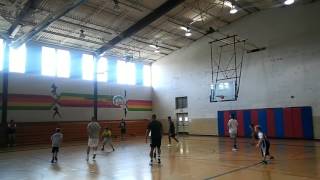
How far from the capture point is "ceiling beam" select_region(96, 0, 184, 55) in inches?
728

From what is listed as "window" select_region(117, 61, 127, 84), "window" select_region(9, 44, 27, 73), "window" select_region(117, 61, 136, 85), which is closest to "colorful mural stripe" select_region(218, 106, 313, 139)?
"window" select_region(117, 61, 136, 85)

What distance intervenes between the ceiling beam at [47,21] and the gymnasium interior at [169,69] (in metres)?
0.07

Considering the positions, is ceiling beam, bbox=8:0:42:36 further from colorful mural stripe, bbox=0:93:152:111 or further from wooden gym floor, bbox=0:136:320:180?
wooden gym floor, bbox=0:136:320:180

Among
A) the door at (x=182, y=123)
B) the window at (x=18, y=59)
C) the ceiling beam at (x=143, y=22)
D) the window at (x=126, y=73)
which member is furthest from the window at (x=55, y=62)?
the door at (x=182, y=123)

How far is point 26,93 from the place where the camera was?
21234 millimetres

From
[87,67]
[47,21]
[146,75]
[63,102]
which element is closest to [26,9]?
[47,21]

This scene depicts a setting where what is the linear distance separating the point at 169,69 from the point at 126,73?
Answer: 13.8 ft

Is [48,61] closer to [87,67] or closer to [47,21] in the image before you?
[87,67]

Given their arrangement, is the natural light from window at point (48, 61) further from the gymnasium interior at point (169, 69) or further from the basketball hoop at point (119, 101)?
the basketball hoop at point (119, 101)

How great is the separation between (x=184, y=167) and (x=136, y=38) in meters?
16.2

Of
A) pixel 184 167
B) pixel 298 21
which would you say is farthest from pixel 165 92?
pixel 184 167

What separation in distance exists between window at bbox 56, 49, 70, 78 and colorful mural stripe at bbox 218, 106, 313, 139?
1350cm

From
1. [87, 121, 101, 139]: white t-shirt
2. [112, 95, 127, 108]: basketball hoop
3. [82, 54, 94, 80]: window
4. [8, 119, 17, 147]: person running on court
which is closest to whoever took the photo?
[87, 121, 101, 139]: white t-shirt

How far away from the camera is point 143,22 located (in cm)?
2052
